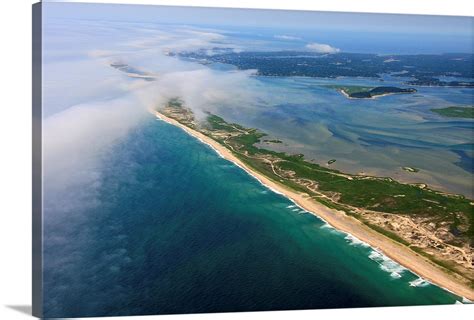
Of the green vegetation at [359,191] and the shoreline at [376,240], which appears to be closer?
the shoreline at [376,240]

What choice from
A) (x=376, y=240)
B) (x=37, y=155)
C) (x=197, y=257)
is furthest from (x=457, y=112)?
(x=37, y=155)

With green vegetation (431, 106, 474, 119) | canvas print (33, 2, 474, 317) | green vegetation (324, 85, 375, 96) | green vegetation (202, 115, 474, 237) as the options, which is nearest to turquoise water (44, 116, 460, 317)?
canvas print (33, 2, 474, 317)

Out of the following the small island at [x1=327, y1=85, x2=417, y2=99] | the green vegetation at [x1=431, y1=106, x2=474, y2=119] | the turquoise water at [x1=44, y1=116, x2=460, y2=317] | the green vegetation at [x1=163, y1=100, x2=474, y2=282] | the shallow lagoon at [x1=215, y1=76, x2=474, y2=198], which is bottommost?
the turquoise water at [x1=44, y1=116, x2=460, y2=317]

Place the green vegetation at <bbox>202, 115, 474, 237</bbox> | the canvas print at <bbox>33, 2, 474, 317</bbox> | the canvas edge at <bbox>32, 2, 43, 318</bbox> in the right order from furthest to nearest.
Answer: the green vegetation at <bbox>202, 115, 474, 237</bbox>, the canvas print at <bbox>33, 2, 474, 317</bbox>, the canvas edge at <bbox>32, 2, 43, 318</bbox>

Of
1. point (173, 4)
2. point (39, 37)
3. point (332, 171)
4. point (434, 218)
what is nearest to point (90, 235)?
point (39, 37)

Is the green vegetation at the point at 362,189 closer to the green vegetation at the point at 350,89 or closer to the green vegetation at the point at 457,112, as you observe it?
the green vegetation at the point at 350,89

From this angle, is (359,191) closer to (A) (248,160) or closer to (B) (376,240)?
(B) (376,240)

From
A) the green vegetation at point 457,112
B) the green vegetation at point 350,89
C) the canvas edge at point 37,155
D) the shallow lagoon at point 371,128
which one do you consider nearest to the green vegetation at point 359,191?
the shallow lagoon at point 371,128

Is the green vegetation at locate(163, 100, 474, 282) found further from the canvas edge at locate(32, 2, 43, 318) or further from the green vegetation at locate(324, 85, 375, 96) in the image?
the canvas edge at locate(32, 2, 43, 318)
